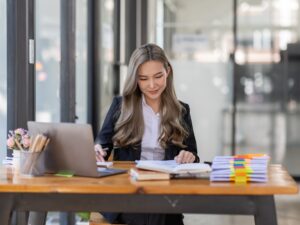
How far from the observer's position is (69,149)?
81.9 inches

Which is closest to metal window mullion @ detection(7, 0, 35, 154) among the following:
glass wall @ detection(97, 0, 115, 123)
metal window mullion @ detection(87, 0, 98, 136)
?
metal window mullion @ detection(87, 0, 98, 136)

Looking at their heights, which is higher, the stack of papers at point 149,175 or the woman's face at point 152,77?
the woman's face at point 152,77

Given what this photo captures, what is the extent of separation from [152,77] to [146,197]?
2.70ft

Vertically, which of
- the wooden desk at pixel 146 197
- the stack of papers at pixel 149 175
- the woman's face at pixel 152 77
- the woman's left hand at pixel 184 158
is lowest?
the wooden desk at pixel 146 197

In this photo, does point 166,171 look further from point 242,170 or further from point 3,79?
point 3,79

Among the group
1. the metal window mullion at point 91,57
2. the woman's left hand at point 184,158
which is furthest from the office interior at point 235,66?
the woman's left hand at point 184,158

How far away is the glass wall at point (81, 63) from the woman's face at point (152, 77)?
2069 mm

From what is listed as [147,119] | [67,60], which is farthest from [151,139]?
[67,60]

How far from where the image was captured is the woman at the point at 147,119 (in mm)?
2643

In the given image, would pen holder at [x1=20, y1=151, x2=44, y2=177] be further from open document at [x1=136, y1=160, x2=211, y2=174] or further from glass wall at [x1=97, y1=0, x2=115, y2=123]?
glass wall at [x1=97, y1=0, x2=115, y2=123]

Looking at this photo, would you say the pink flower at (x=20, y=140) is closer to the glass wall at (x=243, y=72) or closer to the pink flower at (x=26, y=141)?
the pink flower at (x=26, y=141)

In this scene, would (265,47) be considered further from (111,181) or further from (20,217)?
(111,181)

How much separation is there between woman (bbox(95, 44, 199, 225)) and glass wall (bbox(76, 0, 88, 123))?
1932 millimetres

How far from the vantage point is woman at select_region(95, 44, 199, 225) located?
8.67ft
